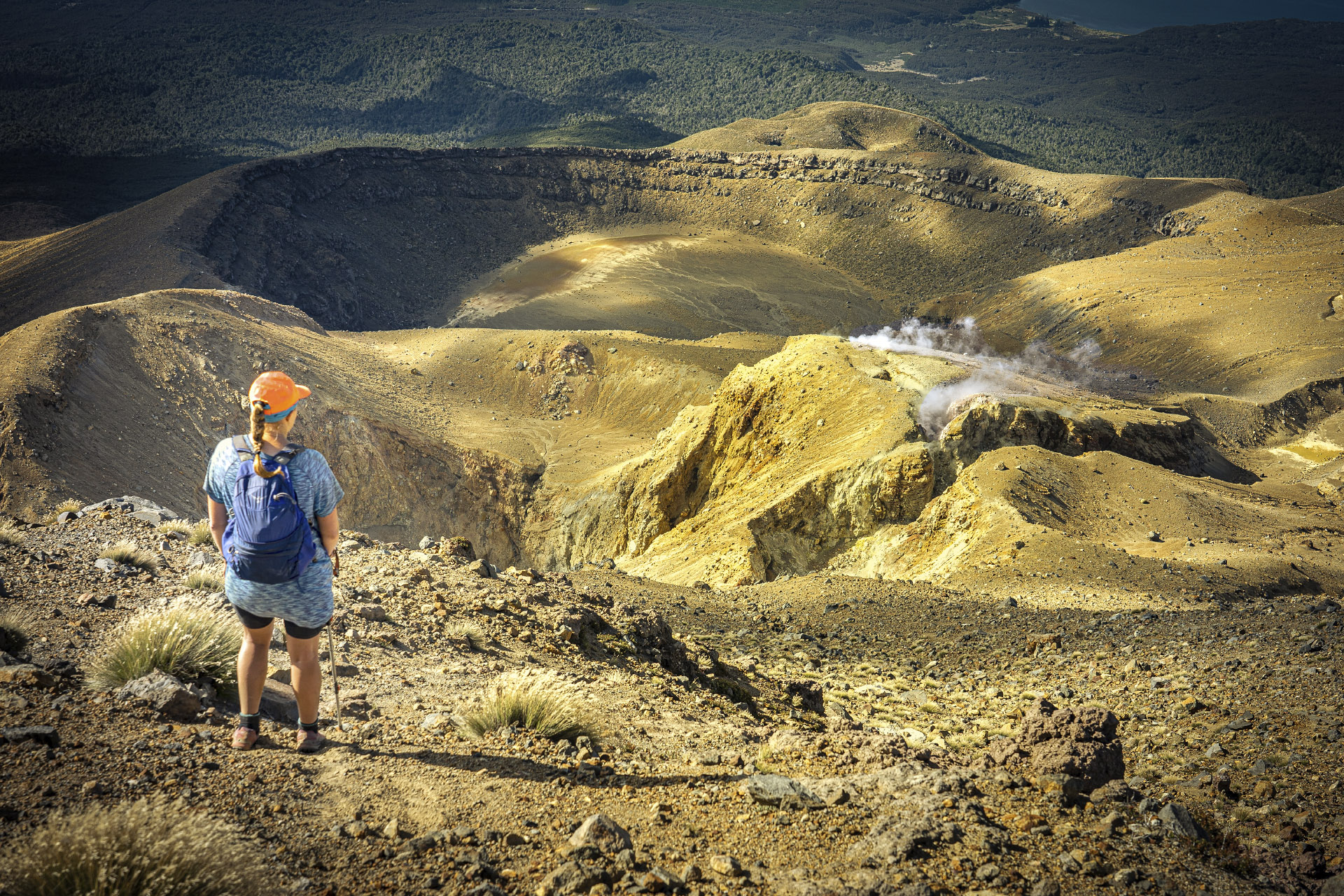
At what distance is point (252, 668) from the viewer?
487cm

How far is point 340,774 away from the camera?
187 inches

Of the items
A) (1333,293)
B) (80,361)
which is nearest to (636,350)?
(80,361)

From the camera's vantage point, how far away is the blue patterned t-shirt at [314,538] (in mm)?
4777

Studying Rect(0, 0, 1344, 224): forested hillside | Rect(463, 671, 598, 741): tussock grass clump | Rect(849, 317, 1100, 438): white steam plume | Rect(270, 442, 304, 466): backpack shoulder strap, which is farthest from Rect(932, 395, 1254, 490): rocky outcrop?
Rect(0, 0, 1344, 224): forested hillside

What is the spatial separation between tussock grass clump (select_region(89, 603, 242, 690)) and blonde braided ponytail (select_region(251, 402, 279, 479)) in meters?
1.58

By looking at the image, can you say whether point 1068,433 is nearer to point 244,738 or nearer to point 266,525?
point 266,525

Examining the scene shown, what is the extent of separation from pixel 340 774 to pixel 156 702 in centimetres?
123

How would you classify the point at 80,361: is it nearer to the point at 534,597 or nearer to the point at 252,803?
the point at 534,597

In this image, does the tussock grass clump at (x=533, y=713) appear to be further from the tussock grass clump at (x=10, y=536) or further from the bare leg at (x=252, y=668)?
the tussock grass clump at (x=10, y=536)

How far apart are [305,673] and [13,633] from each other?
2332 millimetres

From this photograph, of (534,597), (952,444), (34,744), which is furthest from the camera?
(952,444)

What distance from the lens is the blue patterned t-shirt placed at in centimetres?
478

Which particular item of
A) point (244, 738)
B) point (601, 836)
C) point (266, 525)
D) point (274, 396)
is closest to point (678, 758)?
point (601, 836)

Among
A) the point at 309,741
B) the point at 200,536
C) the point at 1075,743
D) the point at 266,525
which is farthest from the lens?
the point at 200,536
